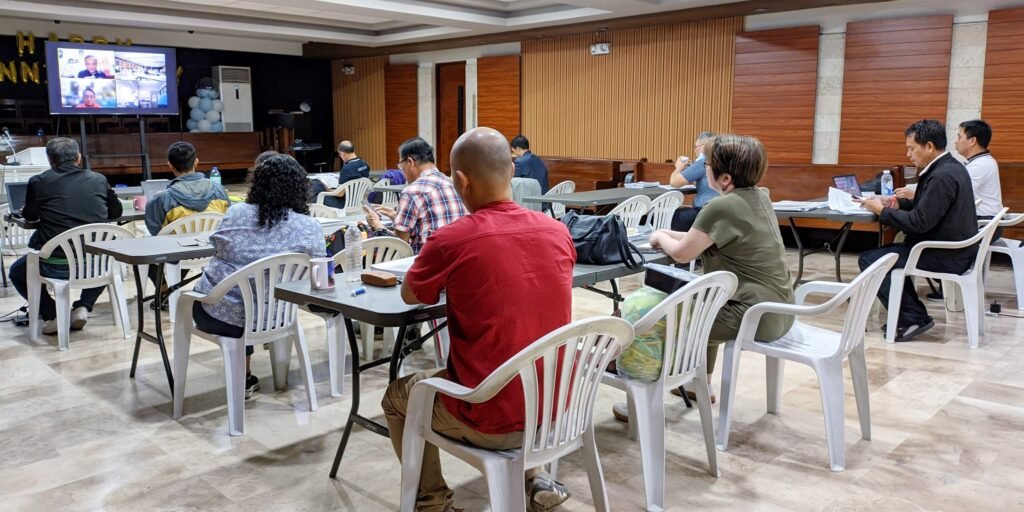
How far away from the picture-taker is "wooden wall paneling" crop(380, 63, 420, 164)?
1392cm

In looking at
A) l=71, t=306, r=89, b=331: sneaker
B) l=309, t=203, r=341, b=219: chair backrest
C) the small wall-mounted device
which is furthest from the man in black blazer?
the small wall-mounted device

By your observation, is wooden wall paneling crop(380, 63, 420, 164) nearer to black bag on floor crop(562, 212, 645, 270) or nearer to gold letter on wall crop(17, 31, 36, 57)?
gold letter on wall crop(17, 31, 36, 57)

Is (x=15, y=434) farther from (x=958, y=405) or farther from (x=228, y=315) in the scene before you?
(x=958, y=405)

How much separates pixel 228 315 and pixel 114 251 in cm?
88

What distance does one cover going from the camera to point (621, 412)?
3.51 metres

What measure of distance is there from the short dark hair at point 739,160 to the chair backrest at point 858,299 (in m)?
0.54

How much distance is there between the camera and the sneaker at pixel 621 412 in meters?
3.49

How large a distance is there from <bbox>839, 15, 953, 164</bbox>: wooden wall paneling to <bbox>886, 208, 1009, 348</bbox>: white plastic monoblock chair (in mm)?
4164

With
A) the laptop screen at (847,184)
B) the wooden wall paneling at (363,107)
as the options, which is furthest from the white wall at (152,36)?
the laptop screen at (847,184)

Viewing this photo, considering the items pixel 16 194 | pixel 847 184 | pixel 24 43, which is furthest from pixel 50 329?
pixel 24 43

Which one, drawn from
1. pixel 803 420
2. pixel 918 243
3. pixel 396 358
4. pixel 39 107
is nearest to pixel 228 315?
pixel 396 358

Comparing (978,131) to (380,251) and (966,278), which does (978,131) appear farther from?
(380,251)

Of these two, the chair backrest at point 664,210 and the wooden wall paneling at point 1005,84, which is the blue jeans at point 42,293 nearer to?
the chair backrest at point 664,210

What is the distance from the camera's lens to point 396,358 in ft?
8.79
